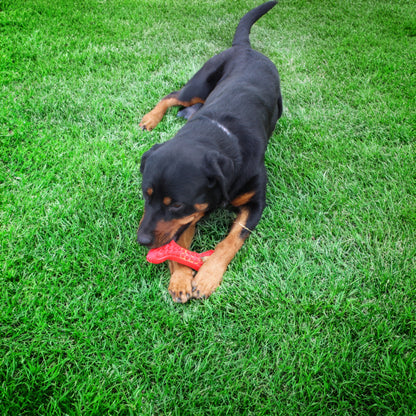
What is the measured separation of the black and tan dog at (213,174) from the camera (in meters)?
2.00

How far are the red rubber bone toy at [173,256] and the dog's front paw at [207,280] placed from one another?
65 millimetres

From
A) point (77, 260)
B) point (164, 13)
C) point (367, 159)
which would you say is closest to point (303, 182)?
point (367, 159)

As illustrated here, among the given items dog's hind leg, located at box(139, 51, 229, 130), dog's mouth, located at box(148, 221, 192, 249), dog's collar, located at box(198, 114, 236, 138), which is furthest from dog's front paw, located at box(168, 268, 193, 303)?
dog's hind leg, located at box(139, 51, 229, 130)

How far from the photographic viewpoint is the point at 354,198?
8.65 ft

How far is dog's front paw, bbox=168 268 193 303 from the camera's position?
77.0 inches

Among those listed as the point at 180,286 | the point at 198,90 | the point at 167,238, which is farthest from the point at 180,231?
the point at 198,90

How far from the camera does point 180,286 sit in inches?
78.0

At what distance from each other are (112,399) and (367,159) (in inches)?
110

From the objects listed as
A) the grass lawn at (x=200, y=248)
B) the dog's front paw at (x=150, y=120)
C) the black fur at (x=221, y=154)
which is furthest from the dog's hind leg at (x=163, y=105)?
the black fur at (x=221, y=154)

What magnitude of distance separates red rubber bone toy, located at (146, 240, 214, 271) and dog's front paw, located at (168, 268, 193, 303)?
0.07 metres

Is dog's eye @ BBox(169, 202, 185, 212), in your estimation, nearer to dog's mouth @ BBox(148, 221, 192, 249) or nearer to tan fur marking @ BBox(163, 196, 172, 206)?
tan fur marking @ BBox(163, 196, 172, 206)

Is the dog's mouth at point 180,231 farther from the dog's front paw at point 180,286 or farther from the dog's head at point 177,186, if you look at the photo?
the dog's front paw at point 180,286

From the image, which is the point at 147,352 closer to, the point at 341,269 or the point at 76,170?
the point at 341,269

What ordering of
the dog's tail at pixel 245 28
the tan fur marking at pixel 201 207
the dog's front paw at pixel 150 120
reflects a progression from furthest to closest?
the dog's tail at pixel 245 28 < the dog's front paw at pixel 150 120 < the tan fur marking at pixel 201 207
